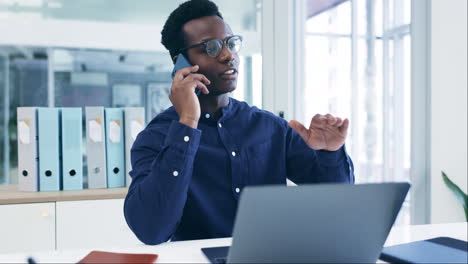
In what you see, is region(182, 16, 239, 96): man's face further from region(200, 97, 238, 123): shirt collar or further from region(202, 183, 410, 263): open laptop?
region(202, 183, 410, 263): open laptop

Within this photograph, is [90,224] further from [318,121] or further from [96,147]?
[318,121]

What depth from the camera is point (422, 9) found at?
210 cm

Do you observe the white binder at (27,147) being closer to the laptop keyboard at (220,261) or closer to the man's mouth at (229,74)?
the man's mouth at (229,74)

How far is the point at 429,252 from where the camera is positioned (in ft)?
2.82

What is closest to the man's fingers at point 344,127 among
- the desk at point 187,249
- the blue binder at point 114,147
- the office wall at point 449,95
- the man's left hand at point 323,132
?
the man's left hand at point 323,132

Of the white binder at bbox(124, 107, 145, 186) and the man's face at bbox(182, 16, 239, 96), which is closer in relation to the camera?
the man's face at bbox(182, 16, 239, 96)

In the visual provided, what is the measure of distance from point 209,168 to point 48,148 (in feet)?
3.96

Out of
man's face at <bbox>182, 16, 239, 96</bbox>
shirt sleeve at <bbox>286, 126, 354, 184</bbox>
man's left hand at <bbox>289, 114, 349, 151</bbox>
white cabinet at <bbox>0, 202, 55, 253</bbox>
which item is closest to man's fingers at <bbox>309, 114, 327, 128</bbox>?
man's left hand at <bbox>289, 114, 349, 151</bbox>

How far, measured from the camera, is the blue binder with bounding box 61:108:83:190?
2189 millimetres

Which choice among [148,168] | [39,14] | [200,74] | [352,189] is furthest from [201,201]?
[39,14]

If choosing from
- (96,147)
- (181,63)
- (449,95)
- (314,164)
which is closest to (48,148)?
(96,147)

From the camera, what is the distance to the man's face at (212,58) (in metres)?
1.30

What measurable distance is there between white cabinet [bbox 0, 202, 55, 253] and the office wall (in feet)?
6.05

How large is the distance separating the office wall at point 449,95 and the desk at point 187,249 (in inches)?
40.7
